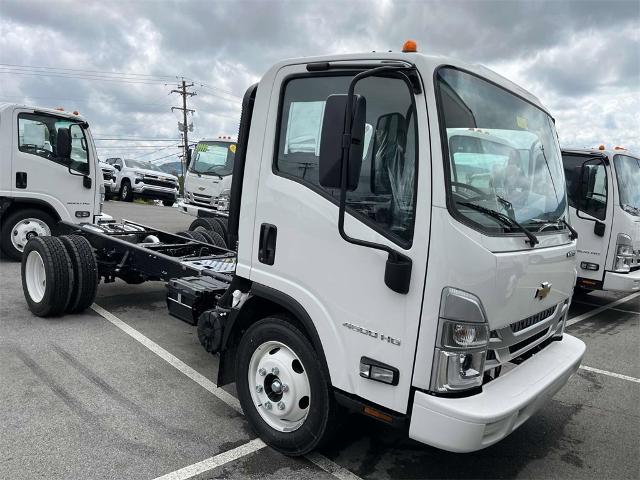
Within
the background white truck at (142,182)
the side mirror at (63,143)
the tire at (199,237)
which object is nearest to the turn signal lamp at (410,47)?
the tire at (199,237)

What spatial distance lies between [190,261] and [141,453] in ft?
8.65

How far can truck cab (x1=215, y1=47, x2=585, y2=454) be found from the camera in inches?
96.3

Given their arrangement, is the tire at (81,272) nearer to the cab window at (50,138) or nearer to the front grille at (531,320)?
the cab window at (50,138)

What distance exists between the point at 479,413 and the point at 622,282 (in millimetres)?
5759

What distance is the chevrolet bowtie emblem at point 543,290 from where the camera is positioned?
289cm

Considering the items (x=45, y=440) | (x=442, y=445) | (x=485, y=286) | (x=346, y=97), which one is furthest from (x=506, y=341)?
(x=45, y=440)

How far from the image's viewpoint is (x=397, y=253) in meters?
2.50

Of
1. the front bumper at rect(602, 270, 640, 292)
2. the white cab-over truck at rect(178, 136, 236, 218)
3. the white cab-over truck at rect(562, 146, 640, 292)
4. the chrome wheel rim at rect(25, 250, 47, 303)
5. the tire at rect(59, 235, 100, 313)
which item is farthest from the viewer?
the white cab-over truck at rect(178, 136, 236, 218)

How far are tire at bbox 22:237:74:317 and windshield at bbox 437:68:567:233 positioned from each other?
452cm

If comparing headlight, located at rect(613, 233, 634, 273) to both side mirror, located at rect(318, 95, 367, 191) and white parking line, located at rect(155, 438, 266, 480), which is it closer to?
white parking line, located at rect(155, 438, 266, 480)

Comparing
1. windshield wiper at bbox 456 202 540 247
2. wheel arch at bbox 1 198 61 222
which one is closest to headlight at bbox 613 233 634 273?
windshield wiper at bbox 456 202 540 247

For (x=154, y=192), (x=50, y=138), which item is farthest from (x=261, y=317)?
(x=154, y=192)

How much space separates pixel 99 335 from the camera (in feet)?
17.1

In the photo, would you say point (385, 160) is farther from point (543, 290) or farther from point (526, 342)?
point (526, 342)
